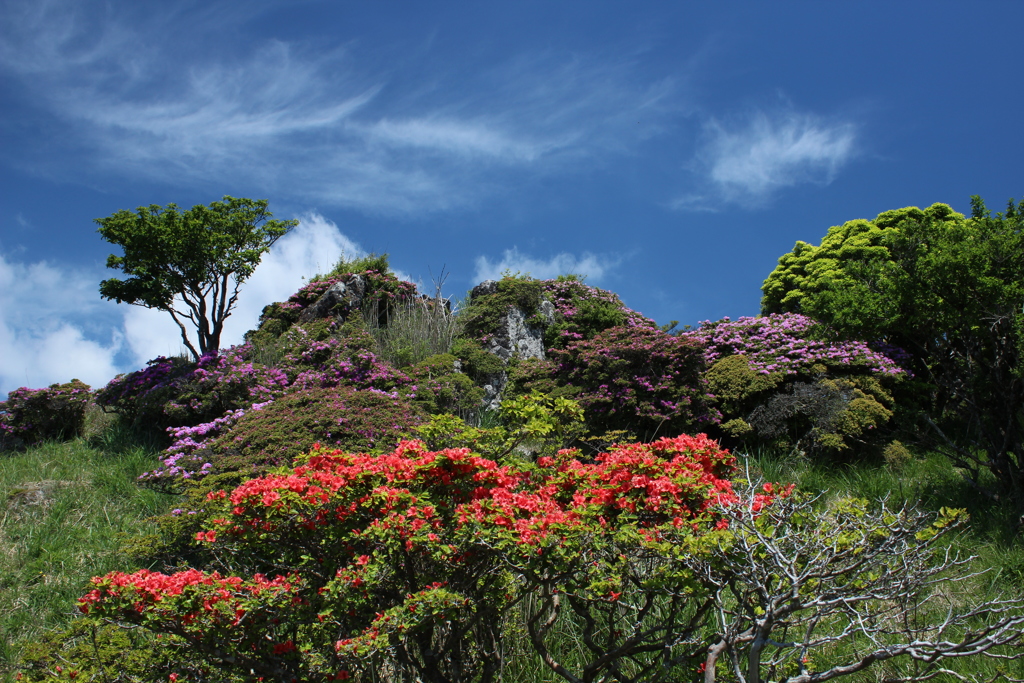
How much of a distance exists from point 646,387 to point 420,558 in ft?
20.2

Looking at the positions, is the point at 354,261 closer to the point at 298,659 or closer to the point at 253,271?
the point at 253,271

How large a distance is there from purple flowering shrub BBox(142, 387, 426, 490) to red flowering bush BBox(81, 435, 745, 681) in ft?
9.33

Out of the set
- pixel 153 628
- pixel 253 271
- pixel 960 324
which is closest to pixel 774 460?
pixel 960 324

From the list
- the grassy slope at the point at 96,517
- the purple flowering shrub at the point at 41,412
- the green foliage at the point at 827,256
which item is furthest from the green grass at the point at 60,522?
the green foliage at the point at 827,256

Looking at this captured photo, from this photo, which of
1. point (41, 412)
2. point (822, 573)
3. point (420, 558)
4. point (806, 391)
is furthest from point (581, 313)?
point (822, 573)

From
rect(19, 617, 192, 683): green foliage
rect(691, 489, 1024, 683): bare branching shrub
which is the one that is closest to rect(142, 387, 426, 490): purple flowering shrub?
rect(19, 617, 192, 683): green foliage

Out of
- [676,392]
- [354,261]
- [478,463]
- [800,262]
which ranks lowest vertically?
[478,463]

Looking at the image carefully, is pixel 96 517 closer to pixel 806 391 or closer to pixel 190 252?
pixel 190 252

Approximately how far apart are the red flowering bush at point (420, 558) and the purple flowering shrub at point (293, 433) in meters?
2.84

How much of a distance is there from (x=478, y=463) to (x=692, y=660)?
1.49 meters

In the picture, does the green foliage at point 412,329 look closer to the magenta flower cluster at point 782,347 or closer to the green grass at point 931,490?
the magenta flower cluster at point 782,347

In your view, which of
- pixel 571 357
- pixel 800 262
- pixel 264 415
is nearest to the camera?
pixel 264 415

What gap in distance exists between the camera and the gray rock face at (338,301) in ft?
43.9

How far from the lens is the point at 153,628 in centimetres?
320
